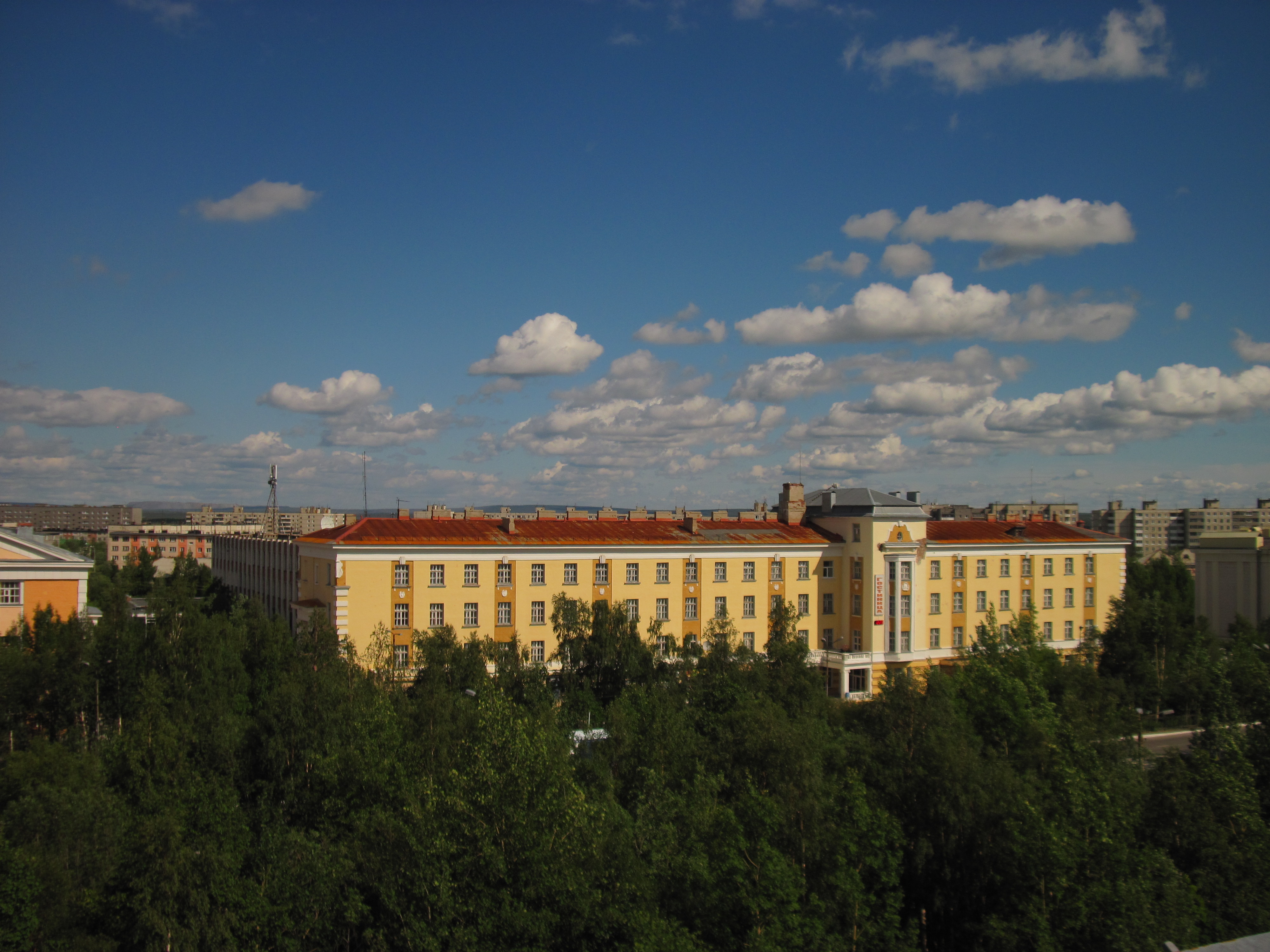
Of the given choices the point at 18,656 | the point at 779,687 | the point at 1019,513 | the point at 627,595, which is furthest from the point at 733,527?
the point at 1019,513

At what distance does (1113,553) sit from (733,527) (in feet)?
112

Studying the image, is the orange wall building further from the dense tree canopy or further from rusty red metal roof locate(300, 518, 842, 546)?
rusty red metal roof locate(300, 518, 842, 546)

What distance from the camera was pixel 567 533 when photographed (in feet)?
212

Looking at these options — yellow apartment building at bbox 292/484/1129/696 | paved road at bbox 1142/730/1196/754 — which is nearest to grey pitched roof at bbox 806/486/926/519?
yellow apartment building at bbox 292/484/1129/696

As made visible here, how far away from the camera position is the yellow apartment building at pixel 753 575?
191 feet

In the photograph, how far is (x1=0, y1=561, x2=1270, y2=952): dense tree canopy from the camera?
24969 mm

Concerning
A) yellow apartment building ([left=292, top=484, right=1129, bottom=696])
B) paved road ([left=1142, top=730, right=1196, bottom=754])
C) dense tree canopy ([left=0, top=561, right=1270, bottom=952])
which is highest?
yellow apartment building ([left=292, top=484, right=1129, bottom=696])

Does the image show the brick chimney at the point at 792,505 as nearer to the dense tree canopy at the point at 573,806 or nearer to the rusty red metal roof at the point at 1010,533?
the rusty red metal roof at the point at 1010,533

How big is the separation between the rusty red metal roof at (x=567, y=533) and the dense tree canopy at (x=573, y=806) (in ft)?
41.3

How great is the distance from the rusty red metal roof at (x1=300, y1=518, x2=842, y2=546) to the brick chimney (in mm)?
1458

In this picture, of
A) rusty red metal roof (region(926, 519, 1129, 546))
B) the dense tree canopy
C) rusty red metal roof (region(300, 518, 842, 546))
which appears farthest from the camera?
rusty red metal roof (region(926, 519, 1129, 546))

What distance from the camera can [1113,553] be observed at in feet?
267

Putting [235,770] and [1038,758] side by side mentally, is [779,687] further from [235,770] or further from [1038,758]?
[235,770]

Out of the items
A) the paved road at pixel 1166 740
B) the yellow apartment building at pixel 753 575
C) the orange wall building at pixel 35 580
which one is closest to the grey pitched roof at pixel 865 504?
the yellow apartment building at pixel 753 575
